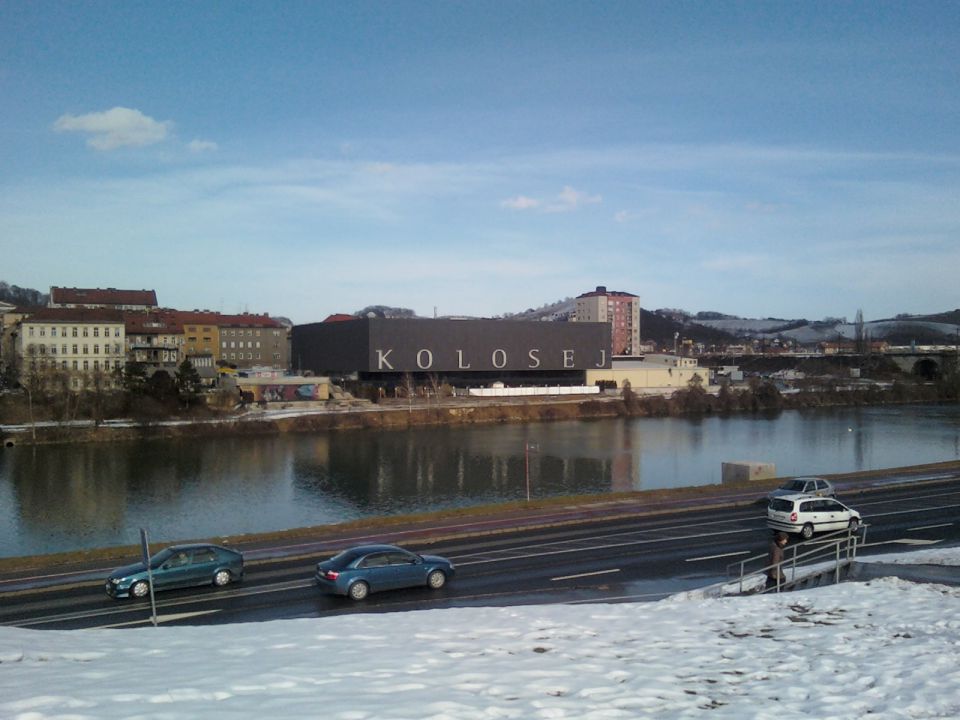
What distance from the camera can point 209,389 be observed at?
70.4m

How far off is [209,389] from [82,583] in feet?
183

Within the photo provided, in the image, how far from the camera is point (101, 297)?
9569cm

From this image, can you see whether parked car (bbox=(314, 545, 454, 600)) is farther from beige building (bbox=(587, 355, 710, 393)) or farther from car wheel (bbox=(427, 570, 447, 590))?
beige building (bbox=(587, 355, 710, 393))

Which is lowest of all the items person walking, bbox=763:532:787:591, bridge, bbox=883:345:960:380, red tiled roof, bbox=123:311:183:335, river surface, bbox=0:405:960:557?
river surface, bbox=0:405:960:557

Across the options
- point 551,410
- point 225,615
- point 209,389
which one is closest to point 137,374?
point 209,389

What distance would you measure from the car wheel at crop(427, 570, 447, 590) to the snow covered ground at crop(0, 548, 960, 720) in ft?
15.1

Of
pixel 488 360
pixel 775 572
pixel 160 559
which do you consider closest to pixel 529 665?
pixel 775 572

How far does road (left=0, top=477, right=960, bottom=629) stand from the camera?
46.3 feet

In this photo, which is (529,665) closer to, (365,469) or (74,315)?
(365,469)

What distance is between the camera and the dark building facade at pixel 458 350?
270 ft

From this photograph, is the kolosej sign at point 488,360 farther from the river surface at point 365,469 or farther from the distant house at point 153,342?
the distant house at point 153,342

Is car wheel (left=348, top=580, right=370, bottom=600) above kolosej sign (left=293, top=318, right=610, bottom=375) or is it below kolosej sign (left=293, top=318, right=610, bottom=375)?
below

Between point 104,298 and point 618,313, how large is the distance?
4400 inches

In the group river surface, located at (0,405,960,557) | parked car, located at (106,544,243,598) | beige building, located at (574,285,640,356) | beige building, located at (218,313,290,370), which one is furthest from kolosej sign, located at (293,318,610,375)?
beige building, located at (574,285,640,356)
